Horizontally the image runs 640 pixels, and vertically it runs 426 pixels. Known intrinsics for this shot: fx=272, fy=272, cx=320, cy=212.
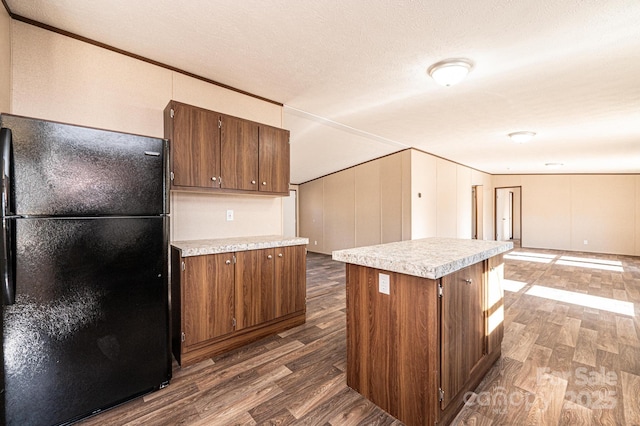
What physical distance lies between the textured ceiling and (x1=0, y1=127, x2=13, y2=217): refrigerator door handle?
1.04 m

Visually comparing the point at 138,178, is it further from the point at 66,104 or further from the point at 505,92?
the point at 505,92

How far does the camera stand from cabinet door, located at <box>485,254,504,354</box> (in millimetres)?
2027

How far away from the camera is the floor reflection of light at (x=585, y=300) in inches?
137

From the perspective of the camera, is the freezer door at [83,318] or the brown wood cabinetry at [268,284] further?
the brown wood cabinetry at [268,284]

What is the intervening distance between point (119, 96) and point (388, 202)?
17.0 ft

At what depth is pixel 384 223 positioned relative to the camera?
6320 mm

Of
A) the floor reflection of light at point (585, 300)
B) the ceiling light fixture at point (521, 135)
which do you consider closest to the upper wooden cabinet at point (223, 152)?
the ceiling light fixture at point (521, 135)

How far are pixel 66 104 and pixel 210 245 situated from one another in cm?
150

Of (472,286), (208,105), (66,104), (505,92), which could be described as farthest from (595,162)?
(66,104)

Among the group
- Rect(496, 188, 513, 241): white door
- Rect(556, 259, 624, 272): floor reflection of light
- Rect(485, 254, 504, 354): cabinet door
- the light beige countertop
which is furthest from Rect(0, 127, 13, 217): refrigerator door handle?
Rect(496, 188, 513, 241): white door

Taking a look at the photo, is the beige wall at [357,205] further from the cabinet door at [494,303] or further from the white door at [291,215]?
the cabinet door at [494,303]

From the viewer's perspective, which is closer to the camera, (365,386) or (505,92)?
(365,386)

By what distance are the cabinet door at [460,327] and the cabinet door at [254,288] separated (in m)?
1.65

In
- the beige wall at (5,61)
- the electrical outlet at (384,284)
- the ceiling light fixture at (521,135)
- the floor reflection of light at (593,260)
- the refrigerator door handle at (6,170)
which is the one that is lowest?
the floor reflection of light at (593,260)
